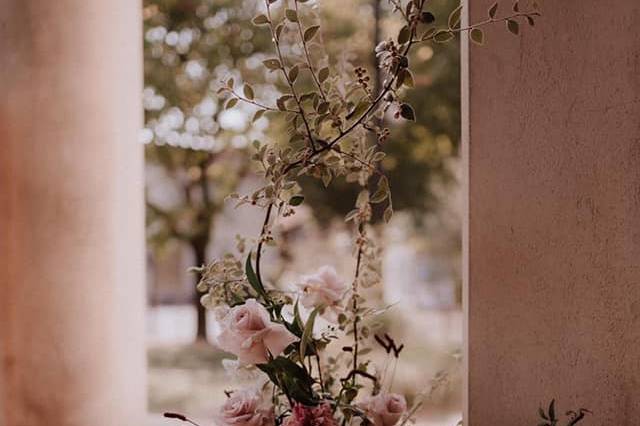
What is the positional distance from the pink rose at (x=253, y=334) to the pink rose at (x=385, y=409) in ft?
0.53

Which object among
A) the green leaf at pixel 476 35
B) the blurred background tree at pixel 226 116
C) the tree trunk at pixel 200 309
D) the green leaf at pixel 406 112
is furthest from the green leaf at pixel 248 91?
the tree trunk at pixel 200 309

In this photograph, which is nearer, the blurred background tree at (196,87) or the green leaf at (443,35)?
the green leaf at (443,35)

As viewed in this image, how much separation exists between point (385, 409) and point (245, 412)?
0.21 metres

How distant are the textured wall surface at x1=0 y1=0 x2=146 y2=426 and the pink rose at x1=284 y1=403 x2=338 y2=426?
0.71m

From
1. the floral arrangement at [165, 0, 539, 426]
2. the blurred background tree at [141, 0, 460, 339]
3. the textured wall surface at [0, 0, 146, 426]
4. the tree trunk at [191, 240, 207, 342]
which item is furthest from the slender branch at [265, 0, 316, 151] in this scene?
the tree trunk at [191, 240, 207, 342]

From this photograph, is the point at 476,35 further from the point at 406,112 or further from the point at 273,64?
the point at 273,64

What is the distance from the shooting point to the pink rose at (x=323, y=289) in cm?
138

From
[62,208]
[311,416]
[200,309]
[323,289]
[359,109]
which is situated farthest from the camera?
[200,309]

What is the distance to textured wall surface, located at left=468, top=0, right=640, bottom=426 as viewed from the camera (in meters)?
1.24

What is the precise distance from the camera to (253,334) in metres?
1.19

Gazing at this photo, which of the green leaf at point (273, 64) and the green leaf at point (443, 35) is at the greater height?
the green leaf at point (443, 35)

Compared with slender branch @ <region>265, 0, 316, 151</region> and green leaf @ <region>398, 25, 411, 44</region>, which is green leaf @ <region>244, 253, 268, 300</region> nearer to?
slender branch @ <region>265, 0, 316, 151</region>

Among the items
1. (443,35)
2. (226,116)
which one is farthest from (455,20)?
(226,116)

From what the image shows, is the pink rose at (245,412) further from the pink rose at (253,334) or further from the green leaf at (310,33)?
the green leaf at (310,33)
